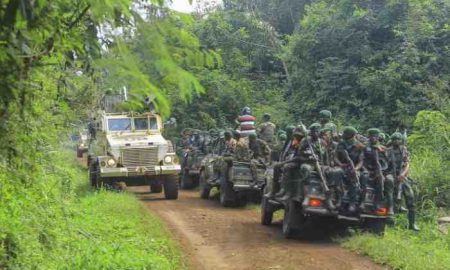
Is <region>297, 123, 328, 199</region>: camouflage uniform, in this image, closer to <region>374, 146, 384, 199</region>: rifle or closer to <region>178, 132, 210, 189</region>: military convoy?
<region>374, 146, 384, 199</region>: rifle

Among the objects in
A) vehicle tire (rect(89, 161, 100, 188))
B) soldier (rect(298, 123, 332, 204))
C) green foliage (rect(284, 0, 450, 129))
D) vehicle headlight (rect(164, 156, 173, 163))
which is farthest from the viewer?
green foliage (rect(284, 0, 450, 129))

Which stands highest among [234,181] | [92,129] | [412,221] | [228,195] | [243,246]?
[92,129]

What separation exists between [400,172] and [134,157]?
25.5 ft

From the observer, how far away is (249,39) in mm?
30859

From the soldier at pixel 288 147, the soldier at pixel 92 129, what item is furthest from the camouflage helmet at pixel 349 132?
the soldier at pixel 92 129

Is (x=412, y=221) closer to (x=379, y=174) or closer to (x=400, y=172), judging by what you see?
(x=400, y=172)

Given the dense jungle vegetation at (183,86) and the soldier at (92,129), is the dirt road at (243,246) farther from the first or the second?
the soldier at (92,129)

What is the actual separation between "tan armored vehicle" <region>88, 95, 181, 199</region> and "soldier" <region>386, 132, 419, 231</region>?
6.60m

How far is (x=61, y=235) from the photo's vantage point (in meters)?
7.87

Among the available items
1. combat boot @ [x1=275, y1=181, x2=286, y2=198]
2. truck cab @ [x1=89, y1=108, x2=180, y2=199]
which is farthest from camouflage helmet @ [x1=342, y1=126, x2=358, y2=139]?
truck cab @ [x1=89, y1=108, x2=180, y2=199]

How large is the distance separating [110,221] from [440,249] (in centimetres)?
532

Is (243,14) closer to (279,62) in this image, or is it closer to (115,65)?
(279,62)

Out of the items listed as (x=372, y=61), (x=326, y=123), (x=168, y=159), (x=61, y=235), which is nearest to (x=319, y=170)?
(x=326, y=123)

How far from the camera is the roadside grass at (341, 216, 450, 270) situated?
8.14m
